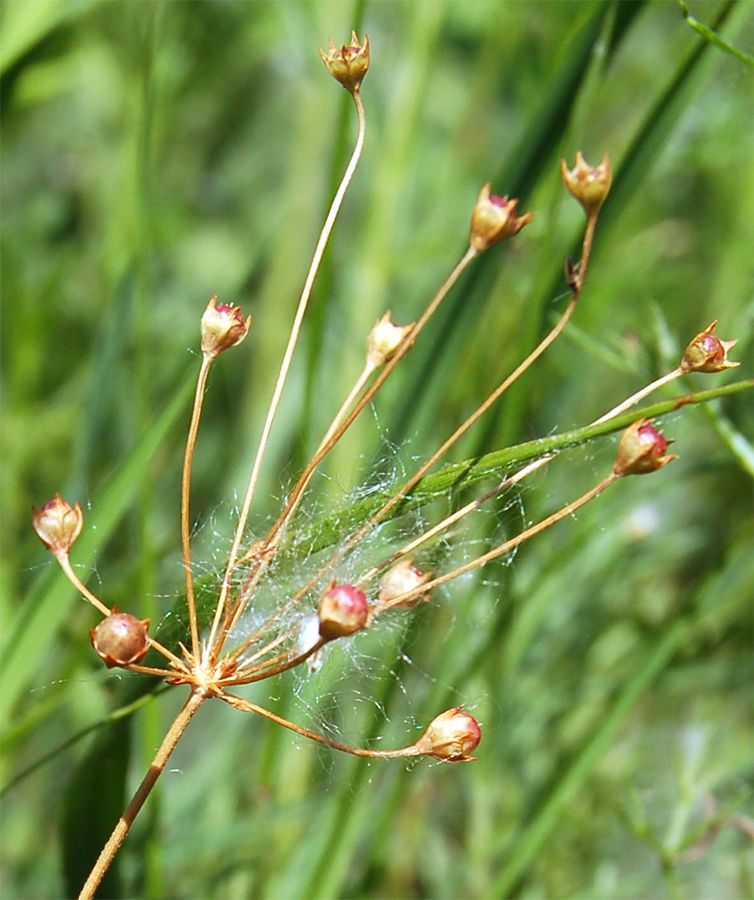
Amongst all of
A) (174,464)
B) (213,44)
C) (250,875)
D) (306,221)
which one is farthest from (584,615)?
(213,44)

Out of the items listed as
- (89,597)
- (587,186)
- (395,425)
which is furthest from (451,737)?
(395,425)

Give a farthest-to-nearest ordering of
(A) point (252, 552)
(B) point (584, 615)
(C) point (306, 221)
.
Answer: (C) point (306, 221) < (B) point (584, 615) < (A) point (252, 552)

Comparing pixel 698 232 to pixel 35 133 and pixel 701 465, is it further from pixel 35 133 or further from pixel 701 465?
pixel 35 133

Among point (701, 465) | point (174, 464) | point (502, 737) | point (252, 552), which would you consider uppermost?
point (252, 552)

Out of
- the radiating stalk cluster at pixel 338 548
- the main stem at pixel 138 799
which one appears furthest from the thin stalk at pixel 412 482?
the main stem at pixel 138 799

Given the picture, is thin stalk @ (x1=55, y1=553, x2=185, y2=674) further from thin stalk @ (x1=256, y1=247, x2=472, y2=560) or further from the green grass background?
the green grass background

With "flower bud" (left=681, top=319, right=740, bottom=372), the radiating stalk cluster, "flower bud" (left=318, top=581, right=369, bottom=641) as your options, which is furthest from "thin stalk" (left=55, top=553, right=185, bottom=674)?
"flower bud" (left=681, top=319, right=740, bottom=372)

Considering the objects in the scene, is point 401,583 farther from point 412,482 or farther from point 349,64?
point 349,64
